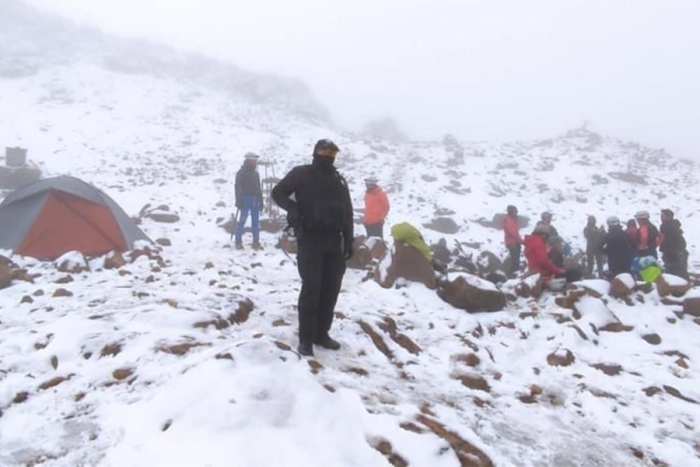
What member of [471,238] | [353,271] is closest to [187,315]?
[353,271]

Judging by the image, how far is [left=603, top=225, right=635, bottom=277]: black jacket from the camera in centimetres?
1003

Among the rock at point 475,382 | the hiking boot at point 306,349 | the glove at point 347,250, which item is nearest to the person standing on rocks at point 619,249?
the rock at point 475,382

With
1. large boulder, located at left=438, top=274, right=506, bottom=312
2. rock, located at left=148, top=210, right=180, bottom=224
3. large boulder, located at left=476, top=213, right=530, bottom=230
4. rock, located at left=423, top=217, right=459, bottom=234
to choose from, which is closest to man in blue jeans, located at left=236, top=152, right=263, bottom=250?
rock, located at left=148, top=210, right=180, bottom=224

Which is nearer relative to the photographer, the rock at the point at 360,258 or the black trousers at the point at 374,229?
the rock at the point at 360,258

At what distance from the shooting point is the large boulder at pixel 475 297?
25.0 feet

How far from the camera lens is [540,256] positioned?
28.5ft

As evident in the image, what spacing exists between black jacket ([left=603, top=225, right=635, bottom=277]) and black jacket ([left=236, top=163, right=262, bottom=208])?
7688 millimetres

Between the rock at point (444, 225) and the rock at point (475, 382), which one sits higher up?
the rock at point (475, 382)

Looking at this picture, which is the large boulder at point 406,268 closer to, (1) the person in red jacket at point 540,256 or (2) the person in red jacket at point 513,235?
(1) the person in red jacket at point 540,256

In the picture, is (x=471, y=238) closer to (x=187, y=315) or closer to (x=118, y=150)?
(x=187, y=315)

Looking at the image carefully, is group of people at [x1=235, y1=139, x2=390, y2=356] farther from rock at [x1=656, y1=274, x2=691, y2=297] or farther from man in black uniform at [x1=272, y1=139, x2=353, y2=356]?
rock at [x1=656, y1=274, x2=691, y2=297]

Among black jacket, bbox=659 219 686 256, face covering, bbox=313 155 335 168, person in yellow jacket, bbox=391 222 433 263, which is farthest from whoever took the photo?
black jacket, bbox=659 219 686 256

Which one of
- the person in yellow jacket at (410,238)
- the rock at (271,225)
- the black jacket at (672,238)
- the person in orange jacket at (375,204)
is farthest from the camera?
the rock at (271,225)

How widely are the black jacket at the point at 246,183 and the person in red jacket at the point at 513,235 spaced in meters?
6.37
